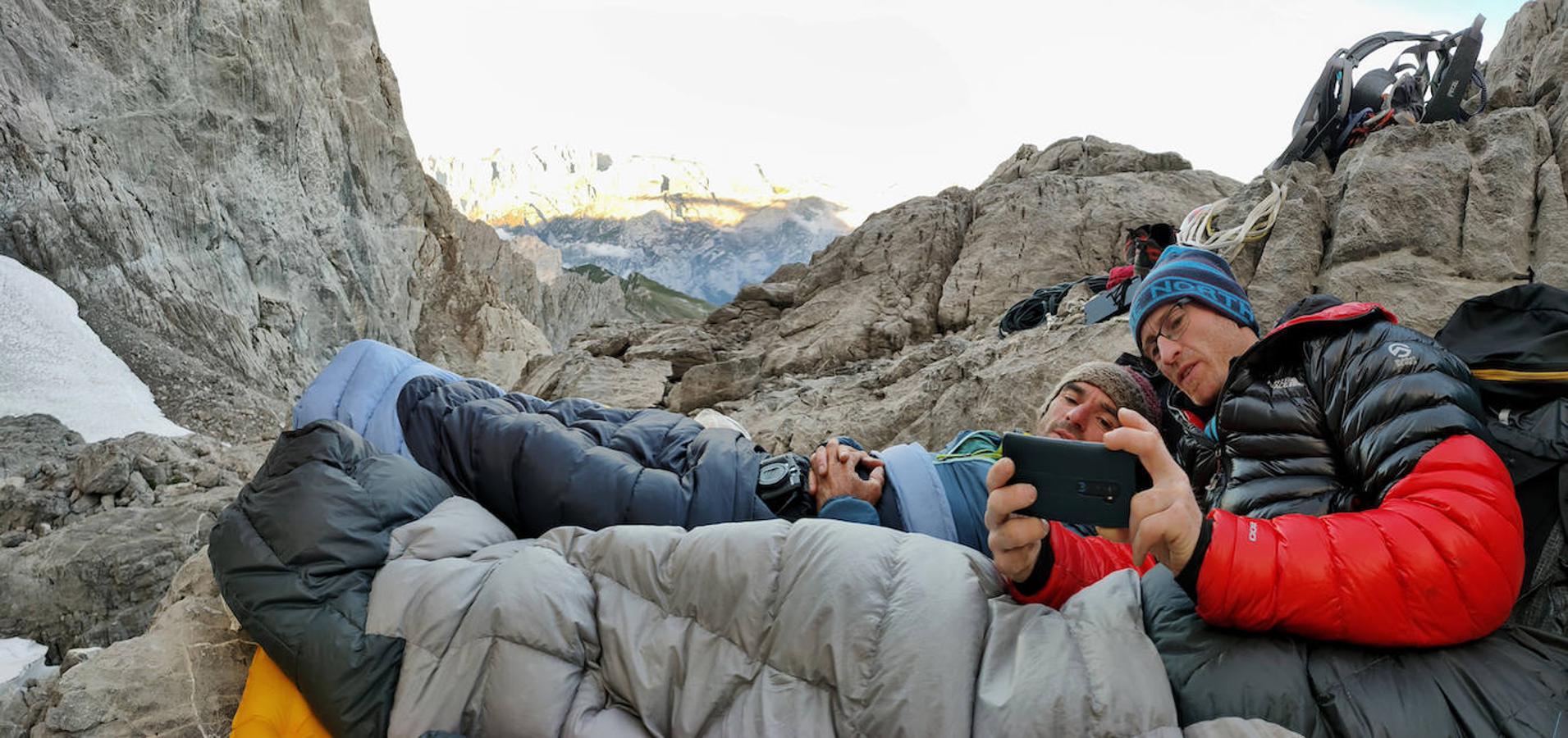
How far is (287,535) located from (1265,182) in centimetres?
923

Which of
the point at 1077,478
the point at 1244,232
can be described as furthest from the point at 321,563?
the point at 1244,232

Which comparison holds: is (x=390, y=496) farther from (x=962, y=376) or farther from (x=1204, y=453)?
(x=962, y=376)

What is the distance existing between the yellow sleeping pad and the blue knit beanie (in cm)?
334

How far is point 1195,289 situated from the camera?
2.86m

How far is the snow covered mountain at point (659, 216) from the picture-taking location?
168m

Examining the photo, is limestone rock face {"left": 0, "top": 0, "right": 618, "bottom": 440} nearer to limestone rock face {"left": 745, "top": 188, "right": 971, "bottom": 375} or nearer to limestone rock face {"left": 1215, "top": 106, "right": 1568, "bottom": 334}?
limestone rock face {"left": 745, "top": 188, "right": 971, "bottom": 375}

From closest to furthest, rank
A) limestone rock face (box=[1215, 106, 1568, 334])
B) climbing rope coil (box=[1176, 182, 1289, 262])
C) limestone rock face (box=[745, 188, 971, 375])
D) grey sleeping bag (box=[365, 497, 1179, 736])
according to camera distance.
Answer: grey sleeping bag (box=[365, 497, 1179, 736]) → limestone rock face (box=[1215, 106, 1568, 334]) → climbing rope coil (box=[1176, 182, 1289, 262]) → limestone rock face (box=[745, 188, 971, 375])

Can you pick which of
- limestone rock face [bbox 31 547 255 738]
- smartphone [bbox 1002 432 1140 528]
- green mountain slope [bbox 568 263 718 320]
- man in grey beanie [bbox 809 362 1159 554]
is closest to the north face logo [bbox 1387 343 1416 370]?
smartphone [bbox 1002 432 1140 528]

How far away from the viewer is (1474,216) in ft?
21.1

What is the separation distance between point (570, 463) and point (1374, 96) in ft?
33.8

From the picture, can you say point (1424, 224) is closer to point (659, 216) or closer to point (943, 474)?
point (943, 474)

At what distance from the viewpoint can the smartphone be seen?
5.52ft

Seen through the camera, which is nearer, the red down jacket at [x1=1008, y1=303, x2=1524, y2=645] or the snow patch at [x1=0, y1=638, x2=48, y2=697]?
the red down jacket at [x1=1008, y1=303, x2=1524, y2=645]

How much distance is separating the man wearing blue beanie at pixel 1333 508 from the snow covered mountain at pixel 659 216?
522 feet
